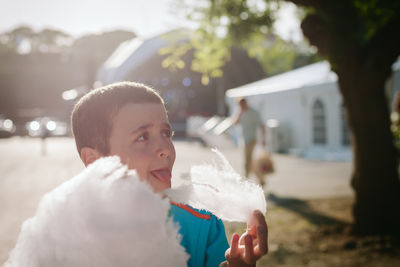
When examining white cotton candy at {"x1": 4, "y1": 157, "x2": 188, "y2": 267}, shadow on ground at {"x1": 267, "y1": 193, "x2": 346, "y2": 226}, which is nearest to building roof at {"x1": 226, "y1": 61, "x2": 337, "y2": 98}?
shadow on ground at {"x1": 267, "y1": 193, "x2": 346, "y2": 226}

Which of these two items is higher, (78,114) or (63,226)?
(78,114)

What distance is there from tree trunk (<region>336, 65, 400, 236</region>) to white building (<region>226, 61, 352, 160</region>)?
6.87m

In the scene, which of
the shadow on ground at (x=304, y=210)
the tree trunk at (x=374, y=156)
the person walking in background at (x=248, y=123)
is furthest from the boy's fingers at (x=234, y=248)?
the person walking in background at (x=248, y=123)

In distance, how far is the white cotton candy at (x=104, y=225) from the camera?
867 millimetres

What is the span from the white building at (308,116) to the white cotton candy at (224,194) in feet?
35.4

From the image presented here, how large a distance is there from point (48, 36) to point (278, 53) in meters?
35.1

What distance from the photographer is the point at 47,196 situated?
3.10ft

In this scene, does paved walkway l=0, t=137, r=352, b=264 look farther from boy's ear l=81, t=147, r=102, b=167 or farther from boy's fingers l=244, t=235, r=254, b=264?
boy's fingers l=244, t=235, r=254, b=264

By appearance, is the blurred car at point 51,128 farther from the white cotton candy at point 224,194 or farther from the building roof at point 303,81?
the white cotton candy at point 224,194

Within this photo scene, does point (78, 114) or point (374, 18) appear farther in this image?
point (374, 18)

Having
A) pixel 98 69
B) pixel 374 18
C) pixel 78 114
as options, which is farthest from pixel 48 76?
pixel 78 114

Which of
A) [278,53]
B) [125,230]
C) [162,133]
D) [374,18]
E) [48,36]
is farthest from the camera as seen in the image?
[48,36]

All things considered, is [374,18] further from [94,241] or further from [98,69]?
[98,69]

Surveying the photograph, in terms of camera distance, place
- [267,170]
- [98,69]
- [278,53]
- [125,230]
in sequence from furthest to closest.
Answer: [98,69] → [278,53] → [267,170] → [125,230]
